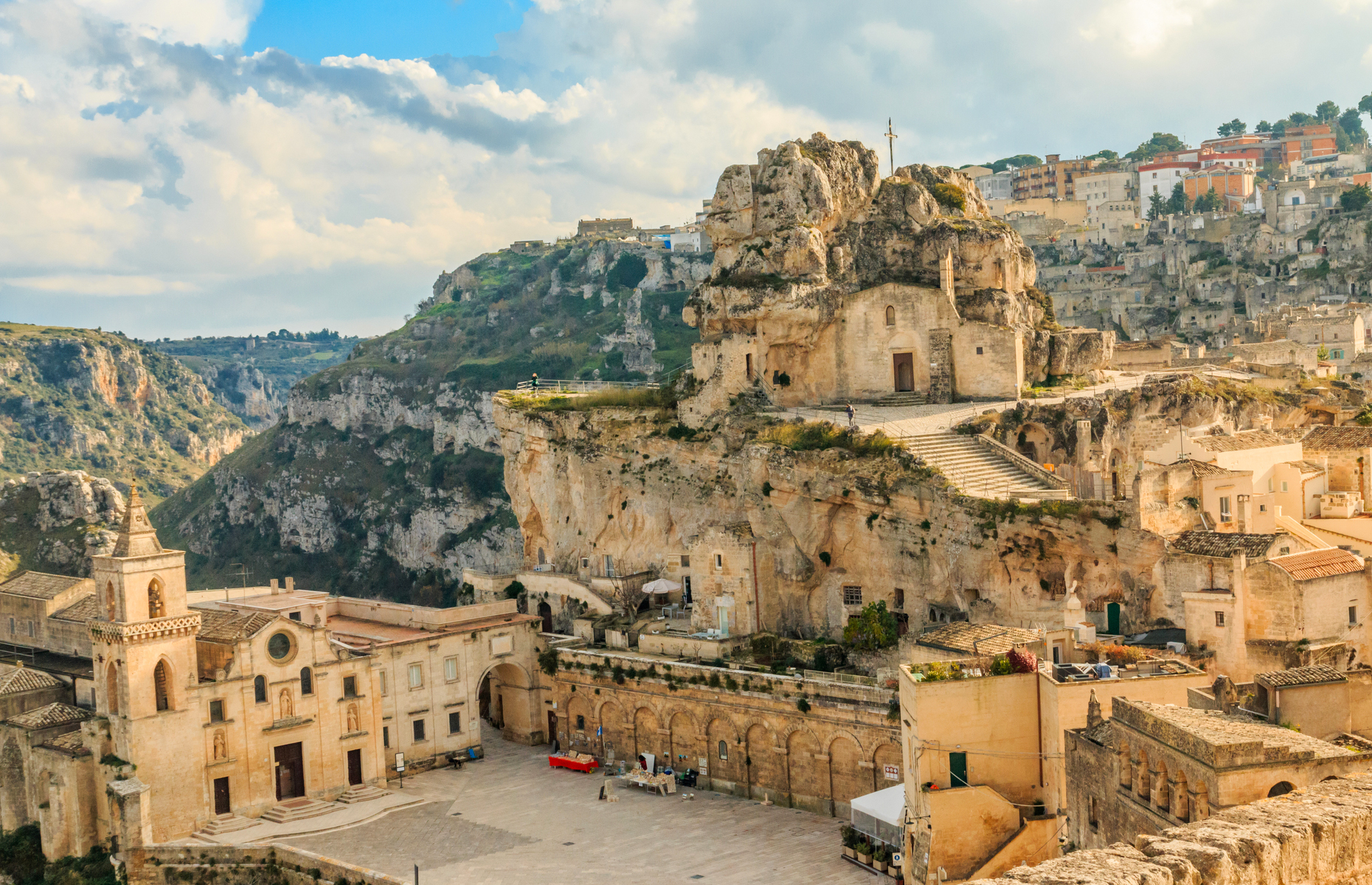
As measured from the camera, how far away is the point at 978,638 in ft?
123

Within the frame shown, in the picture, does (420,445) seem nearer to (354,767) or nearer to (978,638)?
(354,767)

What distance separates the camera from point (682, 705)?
4888 cm

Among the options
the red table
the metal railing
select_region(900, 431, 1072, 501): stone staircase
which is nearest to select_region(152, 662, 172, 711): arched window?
the red table

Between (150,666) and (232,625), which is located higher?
(232,625)

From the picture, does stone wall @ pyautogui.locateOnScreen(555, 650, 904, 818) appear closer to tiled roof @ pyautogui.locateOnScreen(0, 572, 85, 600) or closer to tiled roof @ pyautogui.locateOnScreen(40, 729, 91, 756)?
tiled roof @ pyautogui.locateOnScreen(40, 729, 91, 756)

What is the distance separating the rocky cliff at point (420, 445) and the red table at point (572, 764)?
69685 millimetres

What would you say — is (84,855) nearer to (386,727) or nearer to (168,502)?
(386,727)

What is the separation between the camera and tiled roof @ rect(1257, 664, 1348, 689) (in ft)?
95.2

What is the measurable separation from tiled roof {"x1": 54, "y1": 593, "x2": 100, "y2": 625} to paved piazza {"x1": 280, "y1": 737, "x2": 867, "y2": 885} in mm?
17023

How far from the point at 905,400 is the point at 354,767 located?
26.6 meters

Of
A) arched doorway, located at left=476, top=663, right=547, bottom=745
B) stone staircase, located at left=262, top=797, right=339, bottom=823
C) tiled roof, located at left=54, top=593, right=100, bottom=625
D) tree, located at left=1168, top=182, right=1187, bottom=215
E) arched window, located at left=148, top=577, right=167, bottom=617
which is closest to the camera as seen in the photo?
stone staircase, located at left=262, top=797, right=339, bottom=823

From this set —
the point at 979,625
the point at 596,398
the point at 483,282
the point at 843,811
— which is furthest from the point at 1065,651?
the point at 483,282

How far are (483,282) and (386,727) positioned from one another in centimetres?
13160

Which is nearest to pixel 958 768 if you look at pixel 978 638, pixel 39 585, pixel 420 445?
pixel 978 638
